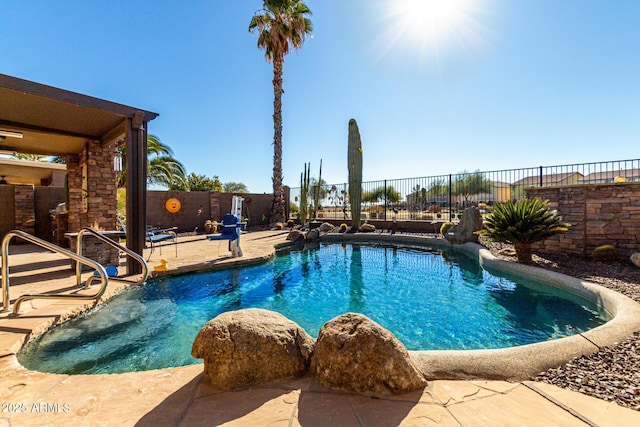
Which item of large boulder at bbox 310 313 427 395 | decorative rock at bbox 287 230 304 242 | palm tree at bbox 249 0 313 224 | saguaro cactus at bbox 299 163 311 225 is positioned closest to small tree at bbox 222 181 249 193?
palm tree at bbox 249 0 313 224

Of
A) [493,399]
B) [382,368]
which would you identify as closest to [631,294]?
[493,399]

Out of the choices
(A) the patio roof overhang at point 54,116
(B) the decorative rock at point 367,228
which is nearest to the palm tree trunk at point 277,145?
(B) the decorative rock at point 367,228

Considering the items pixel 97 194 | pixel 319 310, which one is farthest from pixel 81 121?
pixel 319 310

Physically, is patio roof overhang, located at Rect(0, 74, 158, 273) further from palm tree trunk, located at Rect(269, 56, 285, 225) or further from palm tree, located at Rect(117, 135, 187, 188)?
palm tree, located at Rect(117, 135, 187, 188)

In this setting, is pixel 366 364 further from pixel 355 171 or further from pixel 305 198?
pixel 305 198

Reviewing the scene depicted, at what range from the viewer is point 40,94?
3.76 metres

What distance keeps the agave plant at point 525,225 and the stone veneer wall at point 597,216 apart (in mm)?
707

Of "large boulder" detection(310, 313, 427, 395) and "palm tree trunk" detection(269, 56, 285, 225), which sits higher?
"palm tree trunk" detection(269, 56, 285, 225)

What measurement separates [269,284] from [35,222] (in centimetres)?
880

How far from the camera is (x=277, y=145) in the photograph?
13594mm

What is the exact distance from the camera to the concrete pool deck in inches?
54.8

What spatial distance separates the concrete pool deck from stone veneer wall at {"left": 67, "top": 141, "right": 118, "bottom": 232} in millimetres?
5326

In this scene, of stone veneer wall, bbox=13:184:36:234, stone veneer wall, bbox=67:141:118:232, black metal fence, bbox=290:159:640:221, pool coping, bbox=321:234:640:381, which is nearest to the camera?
pool coping, bbox=321:234:640:381

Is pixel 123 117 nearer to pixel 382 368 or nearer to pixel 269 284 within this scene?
pixel 269 284
